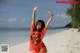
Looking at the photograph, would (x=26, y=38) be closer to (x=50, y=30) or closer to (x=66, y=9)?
(x=50, y=30)

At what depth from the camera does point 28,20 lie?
2.55m

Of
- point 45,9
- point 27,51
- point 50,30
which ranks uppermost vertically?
point 45,9

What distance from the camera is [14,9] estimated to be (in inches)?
102

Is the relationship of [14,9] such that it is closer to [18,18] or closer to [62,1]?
[18,18]

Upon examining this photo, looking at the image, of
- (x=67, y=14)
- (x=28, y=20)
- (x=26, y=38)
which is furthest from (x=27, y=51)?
(x=67, y=14)

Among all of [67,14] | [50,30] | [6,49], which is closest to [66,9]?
[67,14]

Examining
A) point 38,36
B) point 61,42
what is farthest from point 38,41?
point 61,42

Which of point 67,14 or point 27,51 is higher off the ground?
point 67,14

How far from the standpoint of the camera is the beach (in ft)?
8.22

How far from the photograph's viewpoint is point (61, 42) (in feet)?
8.31

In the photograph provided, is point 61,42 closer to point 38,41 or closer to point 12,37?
point 38,41

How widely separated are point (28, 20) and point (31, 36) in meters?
0.14

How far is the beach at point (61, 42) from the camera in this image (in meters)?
2.51

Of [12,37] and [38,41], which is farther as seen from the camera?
[12,37]
